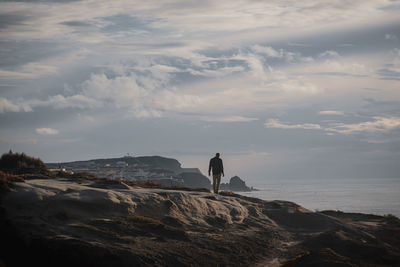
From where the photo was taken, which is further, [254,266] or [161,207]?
[161,207]

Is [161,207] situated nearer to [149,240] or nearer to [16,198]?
[149,240]

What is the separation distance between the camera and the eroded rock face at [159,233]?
12.6 m

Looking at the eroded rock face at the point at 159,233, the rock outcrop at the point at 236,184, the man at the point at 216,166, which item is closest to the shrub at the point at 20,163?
the eroded rock face at the point at 159,233

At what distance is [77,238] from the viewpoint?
1307 centimetres

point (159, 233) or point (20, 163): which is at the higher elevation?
point (20, 163)

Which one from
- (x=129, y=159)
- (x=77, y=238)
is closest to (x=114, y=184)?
(x=77, y=238)

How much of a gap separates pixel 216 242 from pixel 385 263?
19.0ft

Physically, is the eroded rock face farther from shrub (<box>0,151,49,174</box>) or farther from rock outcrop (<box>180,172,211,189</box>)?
rock outcrop (<box>180,172,211,189</box>)

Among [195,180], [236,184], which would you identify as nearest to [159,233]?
[195,180]

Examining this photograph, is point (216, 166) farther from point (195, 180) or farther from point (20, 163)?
point (195, 180)

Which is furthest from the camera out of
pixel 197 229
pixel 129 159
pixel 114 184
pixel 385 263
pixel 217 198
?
pixel 129 159

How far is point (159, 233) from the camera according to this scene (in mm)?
15375

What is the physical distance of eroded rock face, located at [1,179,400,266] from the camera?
12.6m

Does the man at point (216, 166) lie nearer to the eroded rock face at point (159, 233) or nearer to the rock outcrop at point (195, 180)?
the eroded rock face at point (159, 233)
